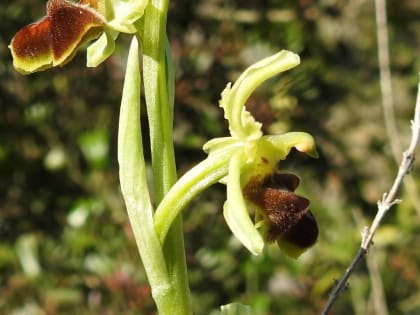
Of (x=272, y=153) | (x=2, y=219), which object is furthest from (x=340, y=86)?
(x=272, y=153)

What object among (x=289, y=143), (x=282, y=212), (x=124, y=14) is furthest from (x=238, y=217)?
(x=124, y=14)

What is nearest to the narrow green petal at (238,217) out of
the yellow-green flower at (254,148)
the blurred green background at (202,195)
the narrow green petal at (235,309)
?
the yellow-green flower at (254,148)

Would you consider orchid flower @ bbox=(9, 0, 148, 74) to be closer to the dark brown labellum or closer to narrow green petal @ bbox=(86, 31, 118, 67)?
narrow green petal @ bbox=(86, 31, 118, 67)

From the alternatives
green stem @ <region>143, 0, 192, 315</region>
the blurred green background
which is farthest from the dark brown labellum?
the blurred green background

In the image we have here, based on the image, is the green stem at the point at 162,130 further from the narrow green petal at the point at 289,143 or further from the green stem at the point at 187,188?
the narrow green petal at the point at 289,143

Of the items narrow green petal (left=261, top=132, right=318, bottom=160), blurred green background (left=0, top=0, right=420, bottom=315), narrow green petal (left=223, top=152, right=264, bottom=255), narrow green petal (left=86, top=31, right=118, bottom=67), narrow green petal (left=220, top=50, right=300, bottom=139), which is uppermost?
narrow green petal (left=86, top=31, right=118, bottom=67)

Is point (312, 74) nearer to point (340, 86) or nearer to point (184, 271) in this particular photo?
point (340, 86)

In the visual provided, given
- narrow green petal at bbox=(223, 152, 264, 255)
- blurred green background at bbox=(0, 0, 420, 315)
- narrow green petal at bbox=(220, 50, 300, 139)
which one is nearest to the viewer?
narrow green petal at bbox=(223, 152, 264, 255)
